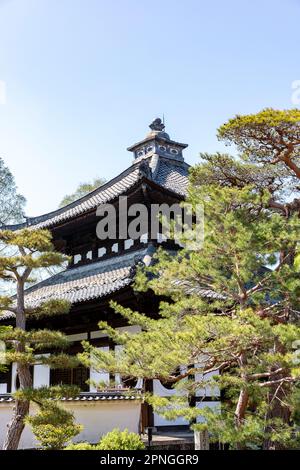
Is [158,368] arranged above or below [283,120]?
below

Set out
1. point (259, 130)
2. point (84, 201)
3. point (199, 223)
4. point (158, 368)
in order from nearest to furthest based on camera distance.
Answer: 1. point (158, 368)
2. point (199, 223)
3. point (259, 130)
4. point (84, 201)

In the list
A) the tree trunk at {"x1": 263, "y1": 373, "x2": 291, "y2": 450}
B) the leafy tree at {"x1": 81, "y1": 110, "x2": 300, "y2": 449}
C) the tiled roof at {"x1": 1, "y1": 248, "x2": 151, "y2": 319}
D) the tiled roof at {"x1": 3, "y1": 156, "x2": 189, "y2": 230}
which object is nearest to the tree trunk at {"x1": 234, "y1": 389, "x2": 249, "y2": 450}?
the leafy tree at {"x1": 81, "y1": 110, "x2": 300, "y2": 449}

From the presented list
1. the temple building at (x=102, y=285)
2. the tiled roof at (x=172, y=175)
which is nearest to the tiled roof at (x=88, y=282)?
the temple building at (x=102, y=285)

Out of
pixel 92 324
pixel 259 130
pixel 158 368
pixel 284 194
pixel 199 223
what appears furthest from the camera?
pixel 92 324

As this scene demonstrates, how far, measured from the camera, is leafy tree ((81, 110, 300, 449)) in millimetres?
7242

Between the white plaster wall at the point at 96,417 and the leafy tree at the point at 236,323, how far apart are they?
297cm

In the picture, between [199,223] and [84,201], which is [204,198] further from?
[84,201]

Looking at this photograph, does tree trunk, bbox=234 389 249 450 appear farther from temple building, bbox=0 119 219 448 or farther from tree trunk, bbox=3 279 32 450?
tree trunk, bbox=3 279 32 450

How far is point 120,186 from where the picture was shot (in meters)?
16.8

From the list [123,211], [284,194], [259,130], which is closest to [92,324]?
[123,211]

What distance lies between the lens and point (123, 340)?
8.54 meters

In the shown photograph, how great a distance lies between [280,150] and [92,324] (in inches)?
296

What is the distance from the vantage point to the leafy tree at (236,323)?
23.8 feet

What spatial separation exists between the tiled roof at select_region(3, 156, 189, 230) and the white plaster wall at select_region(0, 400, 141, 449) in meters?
6.07
